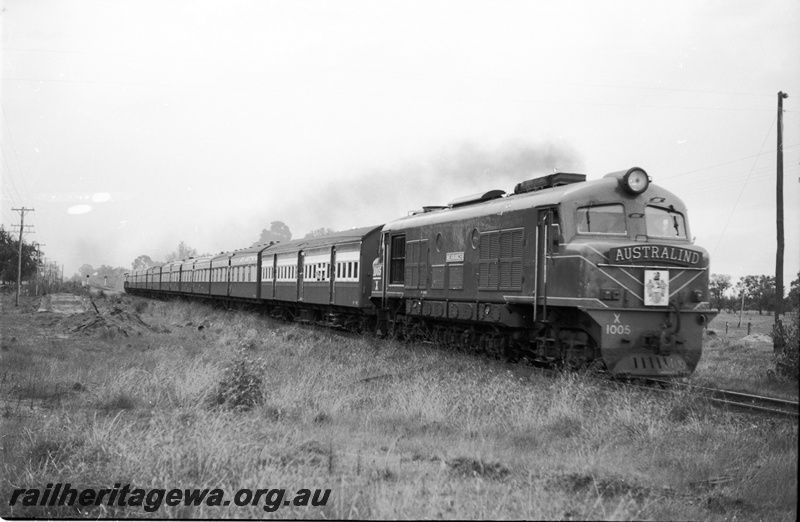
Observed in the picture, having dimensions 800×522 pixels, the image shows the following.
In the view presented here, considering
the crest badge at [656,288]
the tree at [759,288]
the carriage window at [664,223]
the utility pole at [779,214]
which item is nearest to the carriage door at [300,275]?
the utility pole at [779,214]

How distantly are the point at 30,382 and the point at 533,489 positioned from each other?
946 centimetres

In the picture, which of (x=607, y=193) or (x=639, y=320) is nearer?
(x=639, y=320)

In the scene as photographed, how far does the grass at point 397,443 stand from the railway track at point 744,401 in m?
0.45

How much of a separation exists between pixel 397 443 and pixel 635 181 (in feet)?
25.5

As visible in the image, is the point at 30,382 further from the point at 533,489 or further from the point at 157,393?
the point at 533,489

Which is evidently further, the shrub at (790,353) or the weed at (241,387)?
the shrub at (790,353)

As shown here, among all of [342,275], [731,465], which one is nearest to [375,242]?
[342,275]

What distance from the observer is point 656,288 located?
12633mm

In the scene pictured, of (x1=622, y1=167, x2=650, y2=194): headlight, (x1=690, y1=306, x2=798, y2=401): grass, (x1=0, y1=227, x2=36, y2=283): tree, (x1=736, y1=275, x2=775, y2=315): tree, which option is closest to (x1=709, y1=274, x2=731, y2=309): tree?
(x1=736, y1=275, x2=775, y2=315): tree

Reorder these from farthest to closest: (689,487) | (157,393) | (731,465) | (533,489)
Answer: (157,393) → (731,465) → (689,487) → (533,489)

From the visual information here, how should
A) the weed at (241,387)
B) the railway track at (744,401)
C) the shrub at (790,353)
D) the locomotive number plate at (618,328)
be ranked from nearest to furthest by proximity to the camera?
the railway track at (744,401) → the weed at (241,387) → the locomotive number plate at (618,328) → the shrub at (790,353)

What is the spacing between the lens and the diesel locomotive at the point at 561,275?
12.5 m

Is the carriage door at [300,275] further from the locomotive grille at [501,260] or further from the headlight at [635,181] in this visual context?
the headlight at [635,181]

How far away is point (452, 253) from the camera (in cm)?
1788
